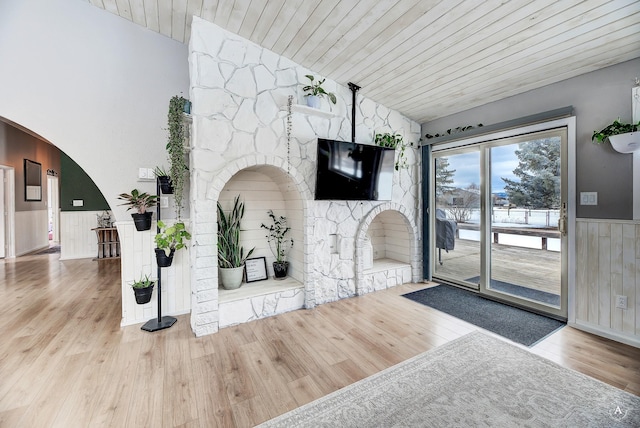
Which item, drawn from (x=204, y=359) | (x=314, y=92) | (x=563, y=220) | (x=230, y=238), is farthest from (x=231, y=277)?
(x=563, y=220)

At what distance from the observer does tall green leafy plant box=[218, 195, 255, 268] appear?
3293mm

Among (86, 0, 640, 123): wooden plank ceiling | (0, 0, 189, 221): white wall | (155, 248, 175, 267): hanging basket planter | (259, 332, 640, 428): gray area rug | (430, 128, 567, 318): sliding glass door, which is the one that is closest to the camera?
(259, 332, 640, 428): gray area rug

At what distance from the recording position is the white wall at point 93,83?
105 inches

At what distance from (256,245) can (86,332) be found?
6.31 feet

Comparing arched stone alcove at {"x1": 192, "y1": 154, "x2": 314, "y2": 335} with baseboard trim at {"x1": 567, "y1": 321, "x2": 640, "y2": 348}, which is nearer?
baseboard trim at {"x1": 567, "y1": 321, "x2": 640, "y2": 348}

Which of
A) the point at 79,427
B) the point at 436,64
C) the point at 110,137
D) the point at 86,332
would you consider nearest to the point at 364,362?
the point at 79,427

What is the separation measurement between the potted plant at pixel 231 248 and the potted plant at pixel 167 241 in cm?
53

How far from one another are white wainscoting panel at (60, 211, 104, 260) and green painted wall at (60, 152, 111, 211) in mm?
164

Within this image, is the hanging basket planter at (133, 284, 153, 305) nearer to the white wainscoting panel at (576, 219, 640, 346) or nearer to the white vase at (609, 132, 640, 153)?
the white wainscoting panel at (576, 219, 640, 346)

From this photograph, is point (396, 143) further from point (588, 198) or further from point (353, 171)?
point (588, 198)

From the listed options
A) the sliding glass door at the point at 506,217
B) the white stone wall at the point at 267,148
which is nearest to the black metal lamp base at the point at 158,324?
the white stone wall at the point at 267,148

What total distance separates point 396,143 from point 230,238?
2.70m

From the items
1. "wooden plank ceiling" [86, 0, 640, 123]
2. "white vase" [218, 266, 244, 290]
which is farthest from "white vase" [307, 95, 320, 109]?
"white vase" [218, 266, 244, 290]

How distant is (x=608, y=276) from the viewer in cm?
261
